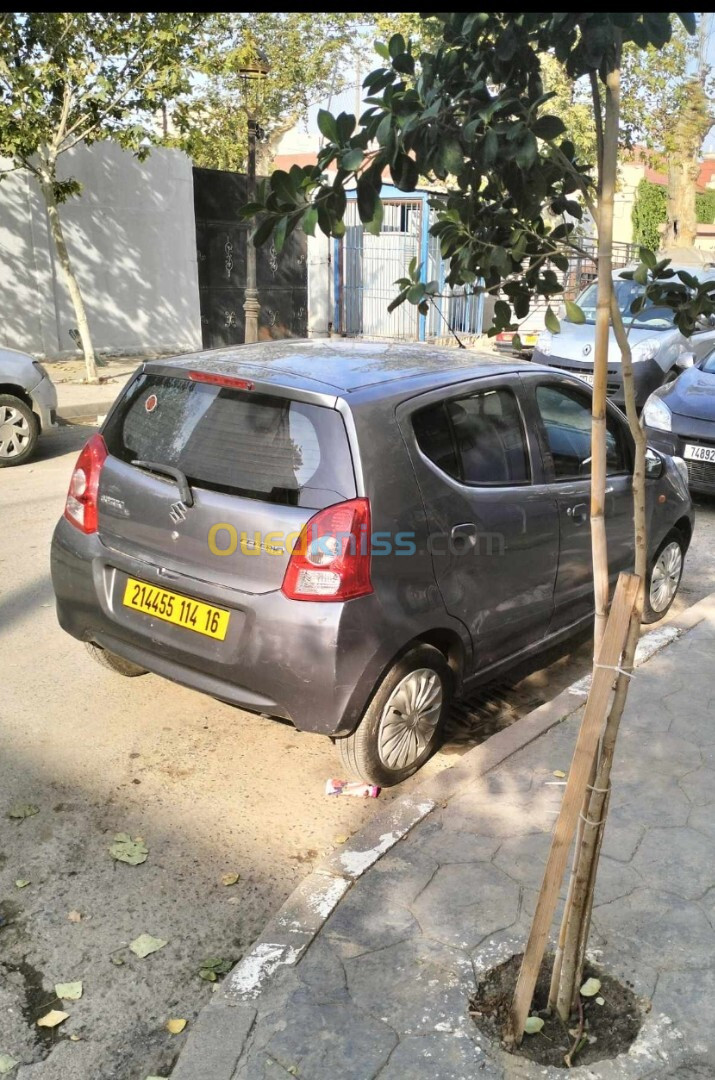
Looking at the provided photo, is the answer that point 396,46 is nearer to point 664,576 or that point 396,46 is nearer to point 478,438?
point 478,438

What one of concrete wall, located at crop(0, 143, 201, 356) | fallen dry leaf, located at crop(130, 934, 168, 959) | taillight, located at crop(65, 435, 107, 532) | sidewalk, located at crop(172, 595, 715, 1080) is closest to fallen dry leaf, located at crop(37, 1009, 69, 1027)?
fallen dry leaf, located at crop(130, 934, 168, 959)

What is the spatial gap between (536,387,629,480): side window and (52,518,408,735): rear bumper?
1549mm

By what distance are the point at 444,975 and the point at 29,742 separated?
2.25m

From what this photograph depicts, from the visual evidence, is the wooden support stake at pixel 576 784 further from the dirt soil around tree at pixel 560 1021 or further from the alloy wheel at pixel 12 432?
the alloy wheel at pixel 12 432

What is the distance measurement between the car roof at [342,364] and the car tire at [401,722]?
3.61ft

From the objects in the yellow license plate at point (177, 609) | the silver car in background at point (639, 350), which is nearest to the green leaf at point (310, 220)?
the yellow license plate at point (177, 609)

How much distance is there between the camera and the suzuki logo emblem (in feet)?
12.0

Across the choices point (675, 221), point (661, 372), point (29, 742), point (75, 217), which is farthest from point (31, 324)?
point (675, 221)

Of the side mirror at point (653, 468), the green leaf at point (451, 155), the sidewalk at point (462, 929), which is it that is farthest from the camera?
the side mirror at point (653, 468)

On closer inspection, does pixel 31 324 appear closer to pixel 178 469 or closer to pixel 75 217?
pixel 75 217

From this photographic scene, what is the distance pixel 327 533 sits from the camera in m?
3.42

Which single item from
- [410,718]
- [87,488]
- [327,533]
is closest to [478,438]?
[327,533]

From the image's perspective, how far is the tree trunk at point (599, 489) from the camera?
2207 mm

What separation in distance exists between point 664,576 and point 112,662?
11.1 feet
